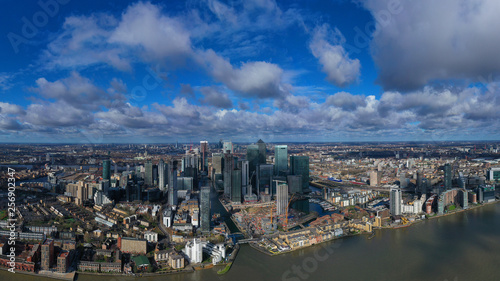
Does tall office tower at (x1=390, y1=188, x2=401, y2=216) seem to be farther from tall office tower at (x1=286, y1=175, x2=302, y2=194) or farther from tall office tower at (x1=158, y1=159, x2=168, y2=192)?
tall office tower at (x1=158, y1=159, x2=168, y2=192)

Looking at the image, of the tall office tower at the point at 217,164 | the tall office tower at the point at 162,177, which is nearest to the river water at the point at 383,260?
the tall office tower at the point at 162,177

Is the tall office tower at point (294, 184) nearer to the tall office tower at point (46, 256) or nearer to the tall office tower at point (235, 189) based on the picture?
the tall office tower at point (235, 189)

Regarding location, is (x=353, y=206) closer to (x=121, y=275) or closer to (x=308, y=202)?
(x=308, y=202)

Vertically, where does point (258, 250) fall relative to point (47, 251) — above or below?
below

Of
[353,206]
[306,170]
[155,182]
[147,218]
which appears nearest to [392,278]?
[353,206]

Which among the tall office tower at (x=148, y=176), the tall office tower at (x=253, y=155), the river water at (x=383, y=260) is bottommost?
the river water at (x=383, y=260)
